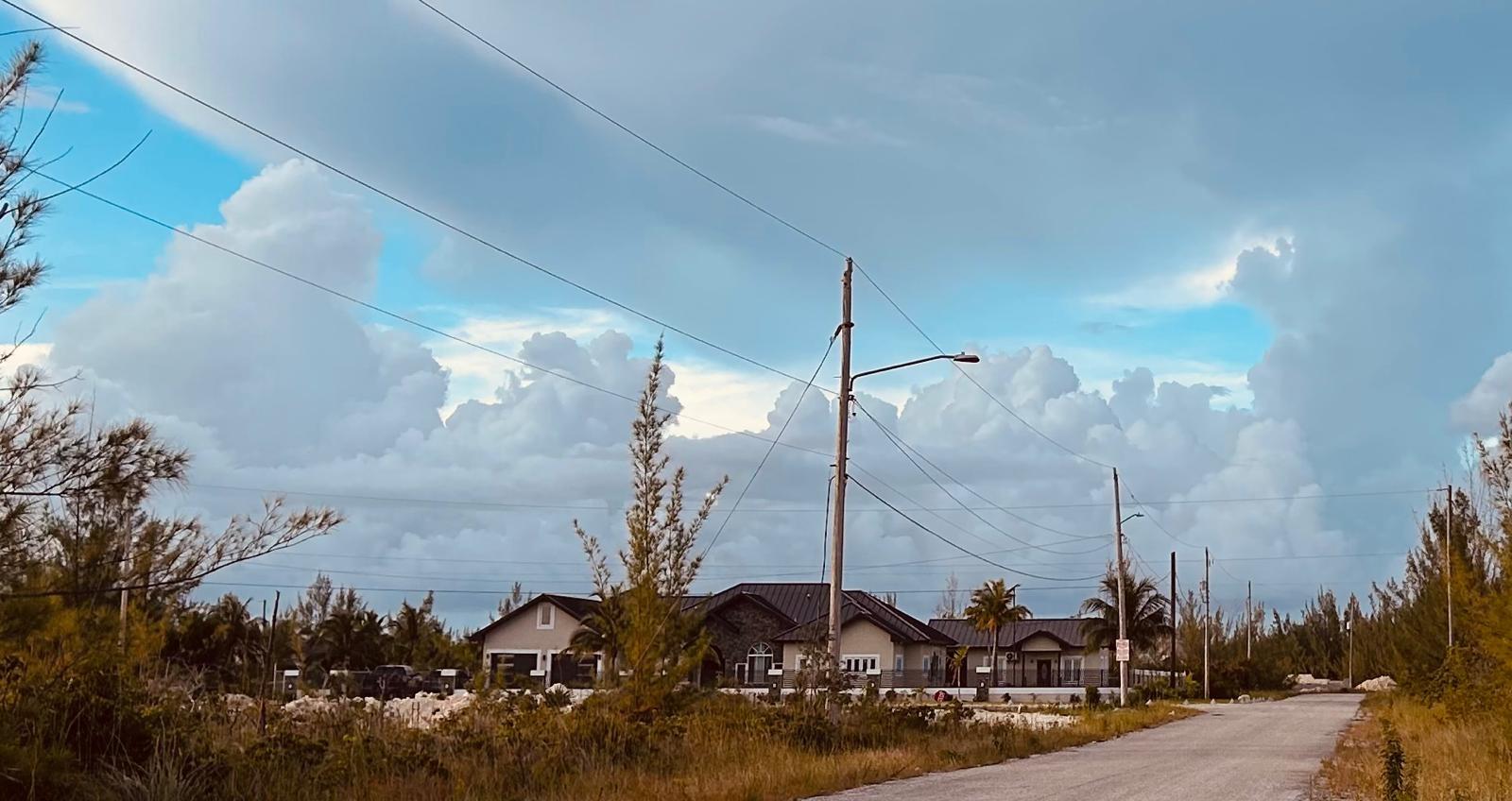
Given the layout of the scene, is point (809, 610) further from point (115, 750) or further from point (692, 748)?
point (115, 750)

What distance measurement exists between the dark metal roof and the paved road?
54857mm

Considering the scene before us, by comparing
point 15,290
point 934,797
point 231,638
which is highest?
point 15,290

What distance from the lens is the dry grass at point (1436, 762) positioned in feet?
49.9

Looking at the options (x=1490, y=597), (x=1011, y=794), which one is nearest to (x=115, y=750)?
(x=1011, y=794)

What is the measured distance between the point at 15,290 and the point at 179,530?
233 centimetres

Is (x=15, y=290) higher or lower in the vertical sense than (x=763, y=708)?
higher

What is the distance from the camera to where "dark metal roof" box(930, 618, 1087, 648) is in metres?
89.1

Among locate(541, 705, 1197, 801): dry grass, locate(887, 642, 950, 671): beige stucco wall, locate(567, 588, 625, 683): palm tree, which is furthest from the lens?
locate(887, 642, 950, 671): beige stucco wall

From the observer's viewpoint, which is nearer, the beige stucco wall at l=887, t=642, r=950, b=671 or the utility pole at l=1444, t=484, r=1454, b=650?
the utility pole at l=1444, t=484, r=1454, b=650

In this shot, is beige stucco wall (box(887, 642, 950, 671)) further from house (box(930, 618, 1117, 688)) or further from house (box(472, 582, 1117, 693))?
house (box(930, 618, 1117, 688))

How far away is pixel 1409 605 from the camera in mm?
59000

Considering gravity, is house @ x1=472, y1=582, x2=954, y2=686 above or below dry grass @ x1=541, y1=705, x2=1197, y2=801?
above

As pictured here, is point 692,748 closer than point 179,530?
No

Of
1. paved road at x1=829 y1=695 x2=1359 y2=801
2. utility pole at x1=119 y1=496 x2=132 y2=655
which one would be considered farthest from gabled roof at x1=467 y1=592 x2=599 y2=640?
utility pole at x1=119 y1=496 x2=132 y2=655
